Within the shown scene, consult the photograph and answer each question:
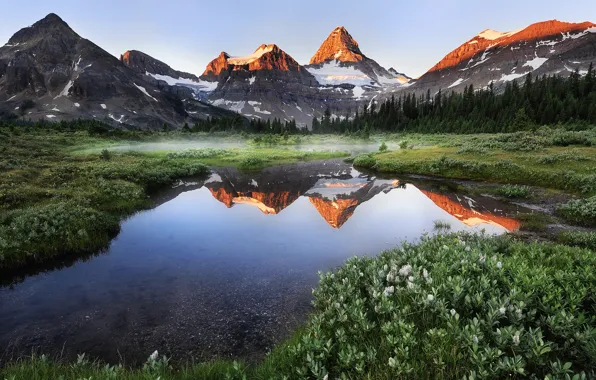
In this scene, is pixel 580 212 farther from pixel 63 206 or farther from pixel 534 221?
pixel 63 206

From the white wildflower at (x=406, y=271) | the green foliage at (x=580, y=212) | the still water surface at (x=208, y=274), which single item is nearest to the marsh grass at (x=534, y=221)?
the still water surface at (x=208, y=274)

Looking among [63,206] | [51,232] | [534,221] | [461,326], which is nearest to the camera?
[461,326]

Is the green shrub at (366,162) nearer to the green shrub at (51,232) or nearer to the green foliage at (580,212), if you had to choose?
the green foliage at (580,212)

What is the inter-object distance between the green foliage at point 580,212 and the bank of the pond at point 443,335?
12025 millimetres

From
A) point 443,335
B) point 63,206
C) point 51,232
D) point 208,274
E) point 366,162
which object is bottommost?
point 208,274

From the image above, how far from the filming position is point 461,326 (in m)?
4.88

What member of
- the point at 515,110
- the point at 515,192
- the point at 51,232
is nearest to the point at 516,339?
the point at 51,232

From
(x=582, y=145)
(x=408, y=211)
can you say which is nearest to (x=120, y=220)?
(x=408, y=211)

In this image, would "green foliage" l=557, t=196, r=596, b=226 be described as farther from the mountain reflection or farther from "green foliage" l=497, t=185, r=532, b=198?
"green foliage" l=497, t=185, r=532, b=198

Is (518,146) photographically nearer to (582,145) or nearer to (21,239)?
(582,145)

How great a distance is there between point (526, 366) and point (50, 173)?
31321mm

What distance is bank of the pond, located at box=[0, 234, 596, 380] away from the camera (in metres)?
4.11

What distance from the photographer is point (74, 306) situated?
8938mm

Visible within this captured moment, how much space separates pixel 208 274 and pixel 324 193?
54.5 ft
